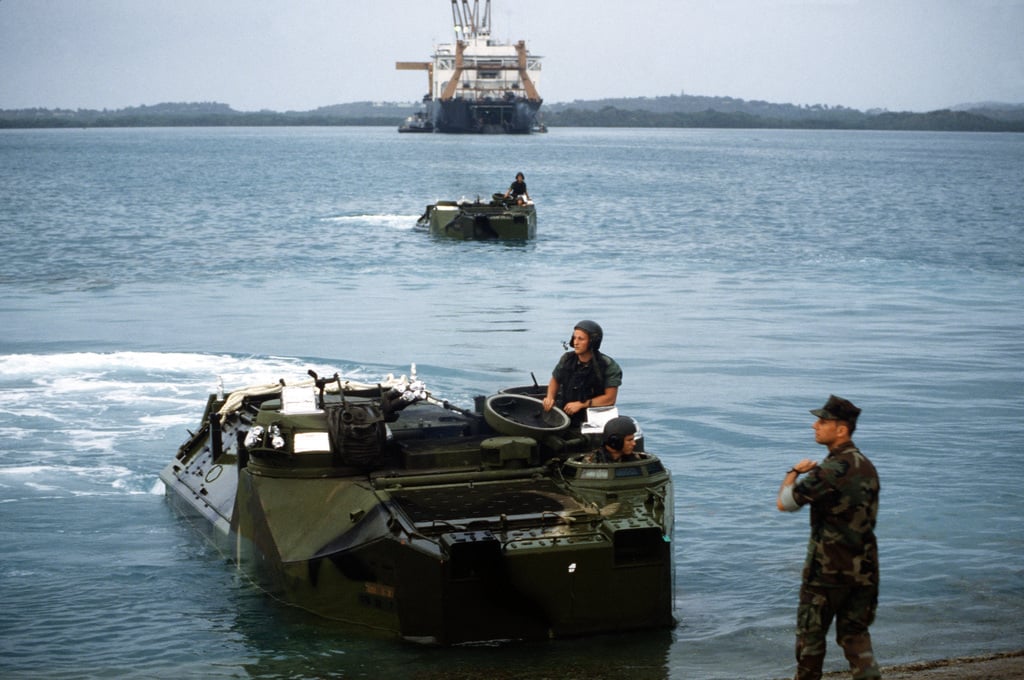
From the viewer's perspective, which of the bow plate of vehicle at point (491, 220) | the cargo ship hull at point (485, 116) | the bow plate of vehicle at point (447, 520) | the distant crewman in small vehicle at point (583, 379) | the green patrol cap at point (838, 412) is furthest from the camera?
the cargo ship hull at point (485, 116)

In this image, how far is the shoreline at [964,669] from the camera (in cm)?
1003

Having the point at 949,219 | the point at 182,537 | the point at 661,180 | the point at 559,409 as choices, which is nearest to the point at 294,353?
the point at 182,537

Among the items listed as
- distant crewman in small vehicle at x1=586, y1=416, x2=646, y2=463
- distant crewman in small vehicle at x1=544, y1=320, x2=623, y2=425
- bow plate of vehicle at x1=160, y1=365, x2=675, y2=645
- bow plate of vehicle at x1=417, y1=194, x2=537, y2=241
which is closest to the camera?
bow plate of vehicle at x1=160, y1=365, x2=675, y2=645

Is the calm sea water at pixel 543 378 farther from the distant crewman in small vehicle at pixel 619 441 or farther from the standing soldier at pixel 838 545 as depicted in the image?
the standing soldier at pixel 838 545

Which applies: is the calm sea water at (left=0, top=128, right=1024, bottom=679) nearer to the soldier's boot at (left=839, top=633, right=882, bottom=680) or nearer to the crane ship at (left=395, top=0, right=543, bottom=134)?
the soldier's boot at (left=839, top=633, right=882, bottom=680)

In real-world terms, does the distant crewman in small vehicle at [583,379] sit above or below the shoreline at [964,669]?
above

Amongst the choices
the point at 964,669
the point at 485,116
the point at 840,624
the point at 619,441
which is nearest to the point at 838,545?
the point at 840,624

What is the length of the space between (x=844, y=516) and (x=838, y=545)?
184 millimetres

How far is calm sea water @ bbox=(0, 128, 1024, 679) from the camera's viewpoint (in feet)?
38.8

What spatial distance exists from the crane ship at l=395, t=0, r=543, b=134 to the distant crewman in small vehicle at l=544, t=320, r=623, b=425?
16326cm

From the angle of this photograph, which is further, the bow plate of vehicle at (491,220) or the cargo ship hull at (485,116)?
the cargo ship hull at (485,116)

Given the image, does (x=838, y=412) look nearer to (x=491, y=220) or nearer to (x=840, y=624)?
(x=840, y=624)

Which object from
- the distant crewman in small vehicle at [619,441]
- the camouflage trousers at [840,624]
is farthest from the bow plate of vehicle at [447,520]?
the camouflage trousers at [840,624]

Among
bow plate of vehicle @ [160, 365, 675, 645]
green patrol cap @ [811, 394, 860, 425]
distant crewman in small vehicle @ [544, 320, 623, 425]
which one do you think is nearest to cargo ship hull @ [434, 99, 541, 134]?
distant crewman in small vehicle @ [544, 320, 623, 425]
